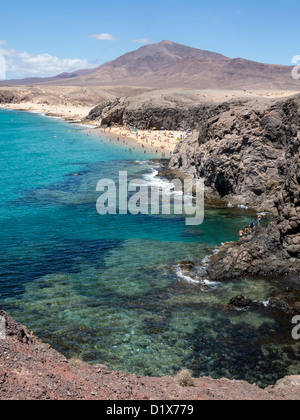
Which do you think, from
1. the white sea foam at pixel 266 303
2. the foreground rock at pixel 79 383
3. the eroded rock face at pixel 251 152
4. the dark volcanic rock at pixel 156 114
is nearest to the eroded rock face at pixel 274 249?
the white sea foam at pixel 266 303

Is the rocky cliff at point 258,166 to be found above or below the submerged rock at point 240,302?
above

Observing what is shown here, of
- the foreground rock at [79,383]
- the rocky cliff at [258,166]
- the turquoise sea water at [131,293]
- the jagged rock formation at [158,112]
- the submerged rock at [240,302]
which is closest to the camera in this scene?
the foreground rock at [79,383]

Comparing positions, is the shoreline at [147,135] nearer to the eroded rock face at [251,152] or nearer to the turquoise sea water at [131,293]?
the eroded rock face at [251,152]

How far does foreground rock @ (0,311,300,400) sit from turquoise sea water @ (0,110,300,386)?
297 cm

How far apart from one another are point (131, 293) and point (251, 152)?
2634 cm

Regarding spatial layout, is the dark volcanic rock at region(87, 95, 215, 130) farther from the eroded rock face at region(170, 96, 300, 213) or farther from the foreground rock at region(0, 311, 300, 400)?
the foreground rock at region(0, 311, 300, 400)

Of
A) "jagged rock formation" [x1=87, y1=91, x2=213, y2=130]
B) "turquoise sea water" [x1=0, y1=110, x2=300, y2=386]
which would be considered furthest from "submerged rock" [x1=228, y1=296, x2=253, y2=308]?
"jagged rock formation" [x1=87, y1=91, x2=213, y2=130]

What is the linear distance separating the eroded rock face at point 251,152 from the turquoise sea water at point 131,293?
4316 millimetres

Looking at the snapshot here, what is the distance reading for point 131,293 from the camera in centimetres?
2581

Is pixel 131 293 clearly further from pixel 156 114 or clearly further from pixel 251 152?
pixel 156 114

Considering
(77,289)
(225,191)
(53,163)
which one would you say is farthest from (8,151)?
(77,289)

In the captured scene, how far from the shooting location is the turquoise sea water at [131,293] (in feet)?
65.2

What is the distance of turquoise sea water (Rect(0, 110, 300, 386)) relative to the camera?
19.9 m

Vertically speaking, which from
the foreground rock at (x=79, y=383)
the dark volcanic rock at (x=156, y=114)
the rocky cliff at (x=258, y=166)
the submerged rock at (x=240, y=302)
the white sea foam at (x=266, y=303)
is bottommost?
the white sea foam at (x=266, y=303)
